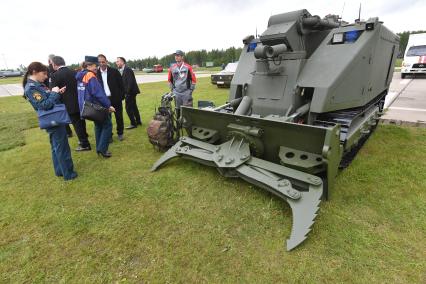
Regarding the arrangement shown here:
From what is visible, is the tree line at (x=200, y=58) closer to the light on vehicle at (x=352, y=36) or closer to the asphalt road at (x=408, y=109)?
the asphalt road at (x=408, y=109)

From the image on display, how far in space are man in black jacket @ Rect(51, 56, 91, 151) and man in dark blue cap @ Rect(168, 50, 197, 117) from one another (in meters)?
1.93

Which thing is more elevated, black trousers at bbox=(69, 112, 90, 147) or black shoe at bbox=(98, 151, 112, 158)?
black trousers at bbox=(69, 112, 90, 147)

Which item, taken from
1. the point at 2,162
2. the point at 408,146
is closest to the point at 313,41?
the point at 408,146

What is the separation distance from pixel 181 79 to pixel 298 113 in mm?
3148

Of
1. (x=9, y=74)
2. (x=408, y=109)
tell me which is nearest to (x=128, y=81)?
(x=408, y=109)

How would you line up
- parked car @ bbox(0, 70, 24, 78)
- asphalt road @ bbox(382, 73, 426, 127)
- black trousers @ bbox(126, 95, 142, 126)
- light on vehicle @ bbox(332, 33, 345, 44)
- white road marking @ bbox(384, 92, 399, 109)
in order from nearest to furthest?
light on vehicle @ bbox(332, 33, 345, 44) < asphalt road @ bbox(382, 73, 426, 127) < black trousers @ bbox(126, 95, 142, 126) < white road marking @ bbox(384, 92, 399, 109) < parked car @ bbox(0, 70, 24, 78)

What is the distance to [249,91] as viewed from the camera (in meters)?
4.11

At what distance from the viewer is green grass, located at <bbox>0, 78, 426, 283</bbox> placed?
2.24m

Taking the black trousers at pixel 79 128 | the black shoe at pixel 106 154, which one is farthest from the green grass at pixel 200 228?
the black trousers at pixel 79 128

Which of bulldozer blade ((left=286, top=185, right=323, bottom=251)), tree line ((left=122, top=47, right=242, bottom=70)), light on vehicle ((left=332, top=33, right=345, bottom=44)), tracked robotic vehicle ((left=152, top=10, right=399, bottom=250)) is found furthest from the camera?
tree line ((left=122, top=47, right=242, bottom=70))

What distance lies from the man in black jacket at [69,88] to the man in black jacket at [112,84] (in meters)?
0.68

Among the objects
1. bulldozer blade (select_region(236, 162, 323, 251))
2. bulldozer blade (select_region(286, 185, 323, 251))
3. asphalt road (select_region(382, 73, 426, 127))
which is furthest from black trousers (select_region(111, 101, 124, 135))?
asphalt road (select_region(382, 73, 426, 127))

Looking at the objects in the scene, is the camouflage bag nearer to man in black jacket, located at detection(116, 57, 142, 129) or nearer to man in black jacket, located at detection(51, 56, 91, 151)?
man in black jacket, located at detection(51, 56, 91, 151)

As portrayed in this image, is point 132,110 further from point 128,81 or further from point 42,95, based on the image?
point 42,95
